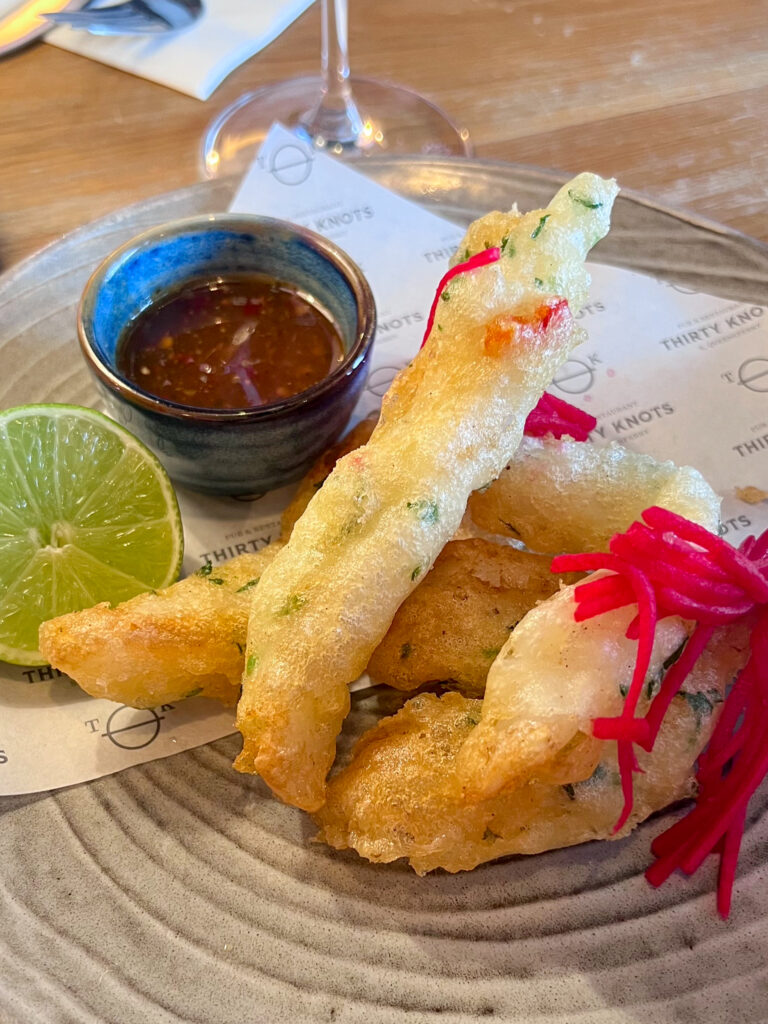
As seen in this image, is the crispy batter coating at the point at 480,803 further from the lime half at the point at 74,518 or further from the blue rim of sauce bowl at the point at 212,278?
the blue rim of sauce bowl at the point at 212,278

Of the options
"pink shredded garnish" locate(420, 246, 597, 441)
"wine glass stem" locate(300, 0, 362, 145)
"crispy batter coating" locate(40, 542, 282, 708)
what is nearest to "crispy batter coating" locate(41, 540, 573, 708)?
"crispy batter coating" locate(40, 542, 282, 708)

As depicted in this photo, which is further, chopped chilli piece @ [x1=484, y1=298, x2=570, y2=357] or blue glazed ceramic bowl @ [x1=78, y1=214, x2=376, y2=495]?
blue glazed ceramic bowl @ [x1=78, y1=214, x2=376, y2=495]

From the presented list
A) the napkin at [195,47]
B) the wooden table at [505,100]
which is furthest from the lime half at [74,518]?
the napkin at [195,47]

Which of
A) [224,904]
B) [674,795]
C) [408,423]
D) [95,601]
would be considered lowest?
[674,795]

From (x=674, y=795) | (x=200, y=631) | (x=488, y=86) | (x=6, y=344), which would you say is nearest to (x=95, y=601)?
(x=200, y=631)

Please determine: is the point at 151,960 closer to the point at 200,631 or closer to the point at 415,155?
the point at 200,631

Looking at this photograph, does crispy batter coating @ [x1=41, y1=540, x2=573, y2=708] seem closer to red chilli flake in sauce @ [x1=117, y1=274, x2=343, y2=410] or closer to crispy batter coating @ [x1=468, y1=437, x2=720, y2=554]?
crispy batter coating @ [x1=468, y1=437, x2=720, y2=554]
